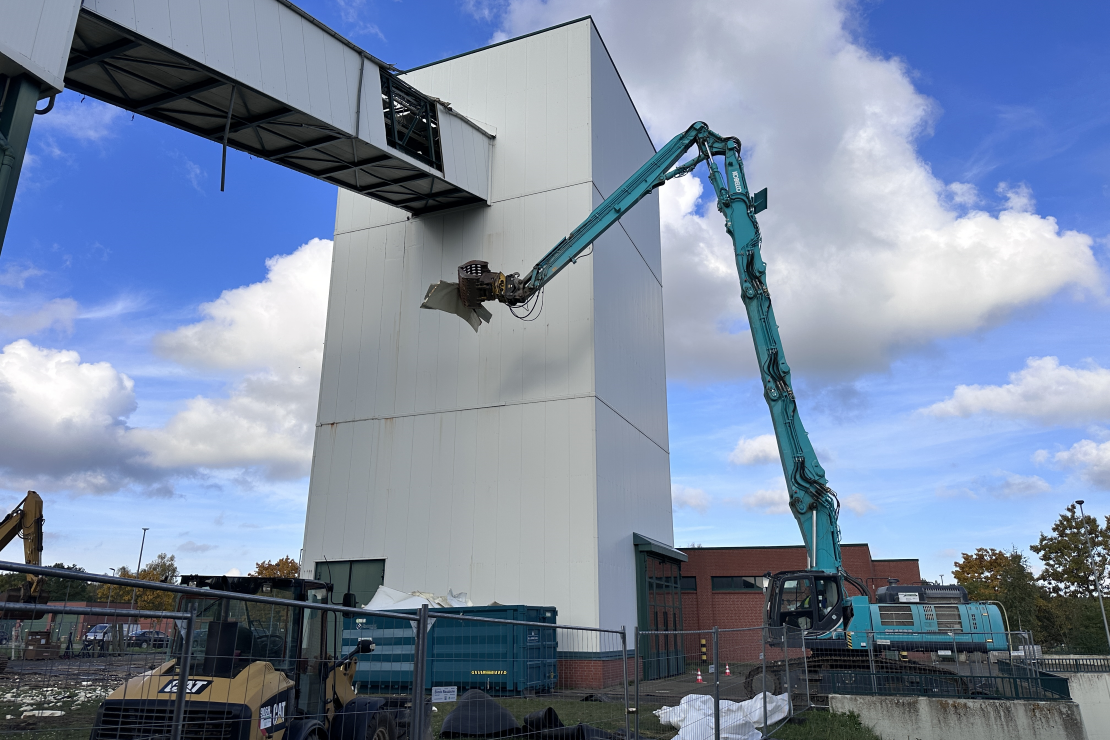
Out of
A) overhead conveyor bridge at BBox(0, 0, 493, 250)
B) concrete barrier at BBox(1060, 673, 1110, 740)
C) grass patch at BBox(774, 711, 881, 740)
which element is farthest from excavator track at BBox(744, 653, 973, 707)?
overhead conveyor bridge at BBox(0, 0, 493, 250)

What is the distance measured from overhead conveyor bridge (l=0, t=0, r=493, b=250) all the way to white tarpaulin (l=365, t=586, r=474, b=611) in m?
11.0

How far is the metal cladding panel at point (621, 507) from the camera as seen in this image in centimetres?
1978

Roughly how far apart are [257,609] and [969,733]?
1175cm

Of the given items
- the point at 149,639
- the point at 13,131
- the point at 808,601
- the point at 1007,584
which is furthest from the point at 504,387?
the point at 1007,584

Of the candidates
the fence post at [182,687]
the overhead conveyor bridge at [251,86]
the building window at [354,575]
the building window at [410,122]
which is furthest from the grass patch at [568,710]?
the building window at [410,122]

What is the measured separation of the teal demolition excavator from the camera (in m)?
17.2

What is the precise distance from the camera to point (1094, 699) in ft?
59.2

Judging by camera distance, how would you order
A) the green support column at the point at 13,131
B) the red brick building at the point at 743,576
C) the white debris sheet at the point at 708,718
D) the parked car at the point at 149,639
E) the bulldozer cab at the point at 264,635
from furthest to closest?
the red brick building at the point at 743,576 < the green support column at the point at 13,131 < the white debris sheet at the point at 708,718 < the bulldozer cab at the point at 264,635 < the parked car at the point at 149,639

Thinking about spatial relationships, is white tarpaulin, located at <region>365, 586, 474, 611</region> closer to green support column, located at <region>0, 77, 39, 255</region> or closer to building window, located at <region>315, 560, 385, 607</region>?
building window, located at <region>315, 560, 385, 607</region>

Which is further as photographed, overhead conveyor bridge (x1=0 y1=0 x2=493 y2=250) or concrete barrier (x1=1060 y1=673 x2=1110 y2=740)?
concrete barrier (x1=1060 y1=673 x2=1110 y2=740)

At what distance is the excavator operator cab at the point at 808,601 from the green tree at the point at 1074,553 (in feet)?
122

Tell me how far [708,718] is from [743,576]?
958 inches

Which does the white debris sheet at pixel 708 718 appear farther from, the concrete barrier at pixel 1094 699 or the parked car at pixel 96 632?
the concrete barrier at pixel 1094 699

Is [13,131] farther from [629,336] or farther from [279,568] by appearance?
[279,568]
